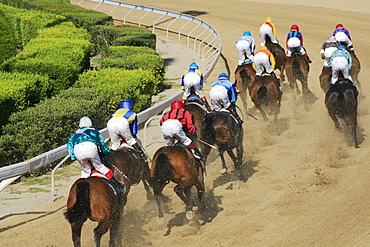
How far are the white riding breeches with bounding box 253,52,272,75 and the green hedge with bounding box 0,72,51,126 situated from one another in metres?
4.67

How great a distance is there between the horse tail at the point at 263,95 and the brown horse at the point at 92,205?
5.77 meters

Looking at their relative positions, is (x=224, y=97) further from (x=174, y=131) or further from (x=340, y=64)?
(x=340, y=64)

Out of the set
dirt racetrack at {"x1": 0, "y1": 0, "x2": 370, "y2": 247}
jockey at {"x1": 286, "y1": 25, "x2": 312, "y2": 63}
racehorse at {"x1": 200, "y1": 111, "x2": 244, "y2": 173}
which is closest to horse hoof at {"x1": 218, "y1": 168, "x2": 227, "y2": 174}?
dirt racetrack at {"x1": 0, "y1": 0, "x2": 370, "y2": 247}

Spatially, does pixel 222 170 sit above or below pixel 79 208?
below

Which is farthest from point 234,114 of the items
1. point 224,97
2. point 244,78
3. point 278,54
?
point 278,54

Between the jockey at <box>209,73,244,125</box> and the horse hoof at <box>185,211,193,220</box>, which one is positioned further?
the jockey at <box>209,73,244,125</box>

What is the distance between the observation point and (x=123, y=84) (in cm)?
1336

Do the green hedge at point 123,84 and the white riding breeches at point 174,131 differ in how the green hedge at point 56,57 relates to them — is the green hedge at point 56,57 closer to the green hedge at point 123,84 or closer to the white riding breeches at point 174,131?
the green hedge at point 123,84

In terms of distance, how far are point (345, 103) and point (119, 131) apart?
4.77 m

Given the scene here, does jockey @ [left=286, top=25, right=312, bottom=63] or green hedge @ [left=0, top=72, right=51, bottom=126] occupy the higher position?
jockey @ [left=286, top=25, right=312, bottom=63]

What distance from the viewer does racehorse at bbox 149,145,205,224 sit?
853 cm

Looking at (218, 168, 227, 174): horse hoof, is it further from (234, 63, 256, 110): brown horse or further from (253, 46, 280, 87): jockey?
(234, 63, 256, 110): brown horse

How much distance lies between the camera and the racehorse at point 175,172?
8531mm

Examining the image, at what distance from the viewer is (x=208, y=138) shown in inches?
396
